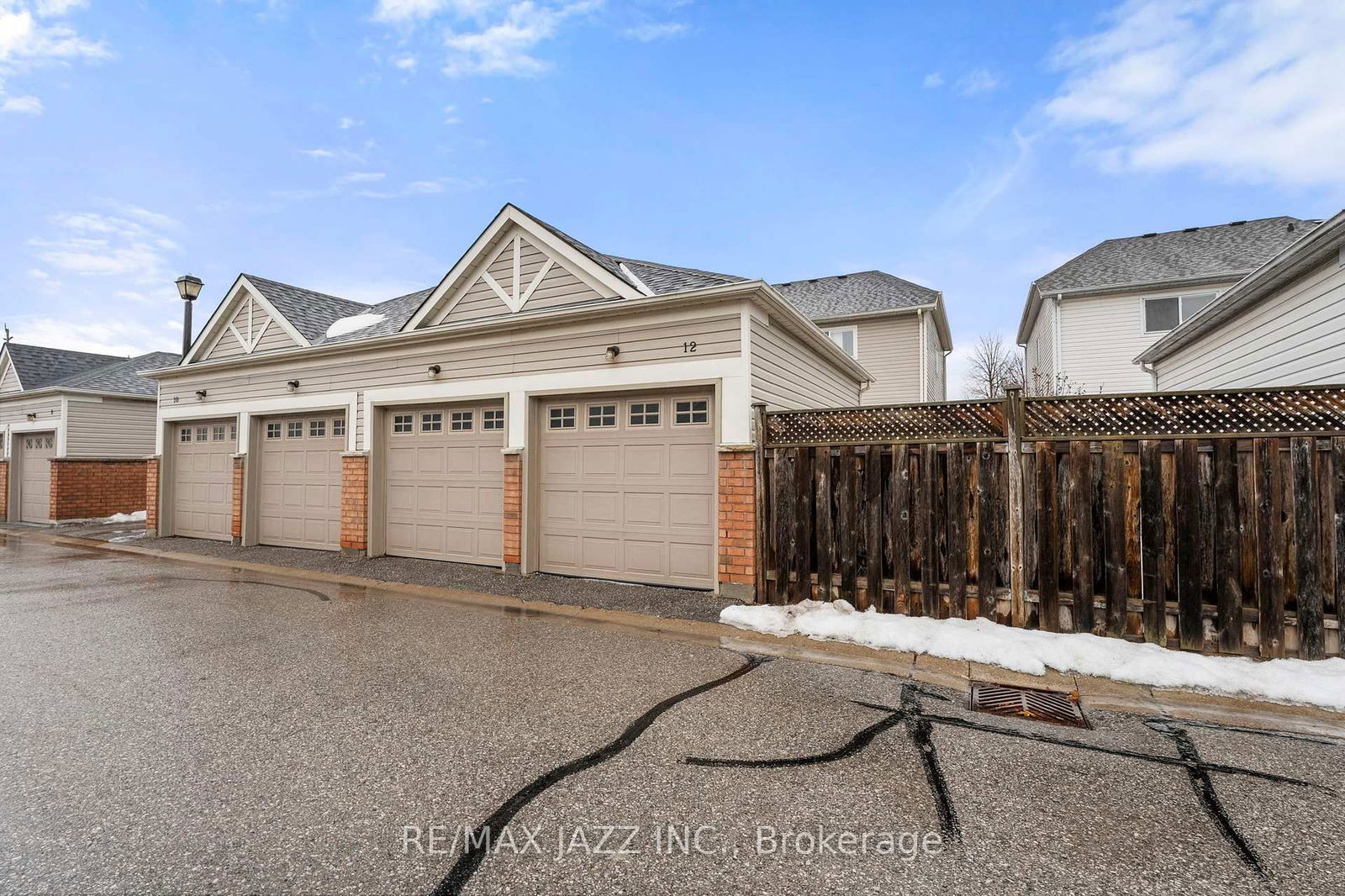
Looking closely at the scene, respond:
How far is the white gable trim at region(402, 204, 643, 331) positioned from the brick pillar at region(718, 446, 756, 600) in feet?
8.25

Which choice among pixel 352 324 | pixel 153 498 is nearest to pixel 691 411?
pixel 352 324

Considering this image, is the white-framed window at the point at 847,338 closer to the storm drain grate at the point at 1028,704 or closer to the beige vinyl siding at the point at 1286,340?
the beige vinyl siding at the point at 1286,340

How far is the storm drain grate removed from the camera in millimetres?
3588

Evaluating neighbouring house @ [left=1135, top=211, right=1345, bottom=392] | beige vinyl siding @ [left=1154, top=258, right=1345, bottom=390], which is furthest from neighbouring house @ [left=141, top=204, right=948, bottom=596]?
beige vinyl siding @ [left=1154, top=258, right=1345, bottom=390]

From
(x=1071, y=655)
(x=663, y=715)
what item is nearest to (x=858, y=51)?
(x=1071, y=655)

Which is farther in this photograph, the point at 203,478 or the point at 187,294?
the point at 187,294

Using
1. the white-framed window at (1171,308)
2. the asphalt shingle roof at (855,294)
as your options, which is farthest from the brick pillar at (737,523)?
the white-framed window at (1171,308)

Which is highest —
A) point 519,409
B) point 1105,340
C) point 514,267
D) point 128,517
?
point 1105,340

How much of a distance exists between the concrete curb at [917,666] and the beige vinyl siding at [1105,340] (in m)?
14.2

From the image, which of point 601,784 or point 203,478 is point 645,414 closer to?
point 601,784

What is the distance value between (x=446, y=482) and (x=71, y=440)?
14.8 metres

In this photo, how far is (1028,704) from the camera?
3807 millimetres

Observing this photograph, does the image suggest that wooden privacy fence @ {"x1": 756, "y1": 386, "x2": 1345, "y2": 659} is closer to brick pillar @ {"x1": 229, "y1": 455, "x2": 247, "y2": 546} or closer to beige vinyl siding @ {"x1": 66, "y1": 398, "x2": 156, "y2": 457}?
brick pillar @ {"x1": 229, "y1": 455, "x2": 247, "y2": 546}

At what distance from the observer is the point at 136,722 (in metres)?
3.39
